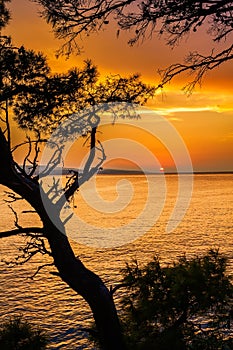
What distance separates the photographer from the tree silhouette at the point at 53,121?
7.18 m

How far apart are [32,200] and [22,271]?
3597 cm

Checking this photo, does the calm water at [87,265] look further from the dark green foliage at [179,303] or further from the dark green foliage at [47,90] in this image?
the dark green foliage at [47,90]

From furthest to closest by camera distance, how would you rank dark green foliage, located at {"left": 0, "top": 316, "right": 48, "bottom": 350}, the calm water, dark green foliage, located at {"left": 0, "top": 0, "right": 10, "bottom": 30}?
1. the calm water
2. dark green foliage, located at {"left": 0, "top": 316, "right": 48, "bottom": 350}
3. dark green foliage, located at {"left": 0, "top": 0, "right": 10, "bottom": 30}

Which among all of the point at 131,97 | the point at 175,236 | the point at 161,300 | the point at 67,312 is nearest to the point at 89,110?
the point at 131,97

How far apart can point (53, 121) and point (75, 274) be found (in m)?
3.12

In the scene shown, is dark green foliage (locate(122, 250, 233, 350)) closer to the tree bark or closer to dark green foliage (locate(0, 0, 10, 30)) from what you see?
the tree bark

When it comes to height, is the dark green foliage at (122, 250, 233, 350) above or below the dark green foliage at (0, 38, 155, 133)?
below

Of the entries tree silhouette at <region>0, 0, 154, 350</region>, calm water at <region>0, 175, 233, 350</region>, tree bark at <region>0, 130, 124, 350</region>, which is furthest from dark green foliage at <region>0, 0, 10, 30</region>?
calm water at <region>0, 175, 233, 350</region>

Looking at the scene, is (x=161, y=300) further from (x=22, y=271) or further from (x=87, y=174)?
(x=22, y=271)

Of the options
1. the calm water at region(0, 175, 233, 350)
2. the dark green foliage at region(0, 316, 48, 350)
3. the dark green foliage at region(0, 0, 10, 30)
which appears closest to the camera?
the dark green foliage at region(0, 0, 10, 30)

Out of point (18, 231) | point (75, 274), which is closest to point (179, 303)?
point (75, 274)

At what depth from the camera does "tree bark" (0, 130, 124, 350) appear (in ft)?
24.7

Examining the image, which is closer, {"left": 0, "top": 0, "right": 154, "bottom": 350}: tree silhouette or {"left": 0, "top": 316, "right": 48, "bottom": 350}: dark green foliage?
{"left": 0, "top": 0, "right": 154, "bottom": 350}: tree silhouette

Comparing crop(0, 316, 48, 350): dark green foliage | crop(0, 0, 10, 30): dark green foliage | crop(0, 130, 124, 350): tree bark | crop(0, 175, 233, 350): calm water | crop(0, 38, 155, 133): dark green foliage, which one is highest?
crop(0, 0, 10, 30): dark green foliage
